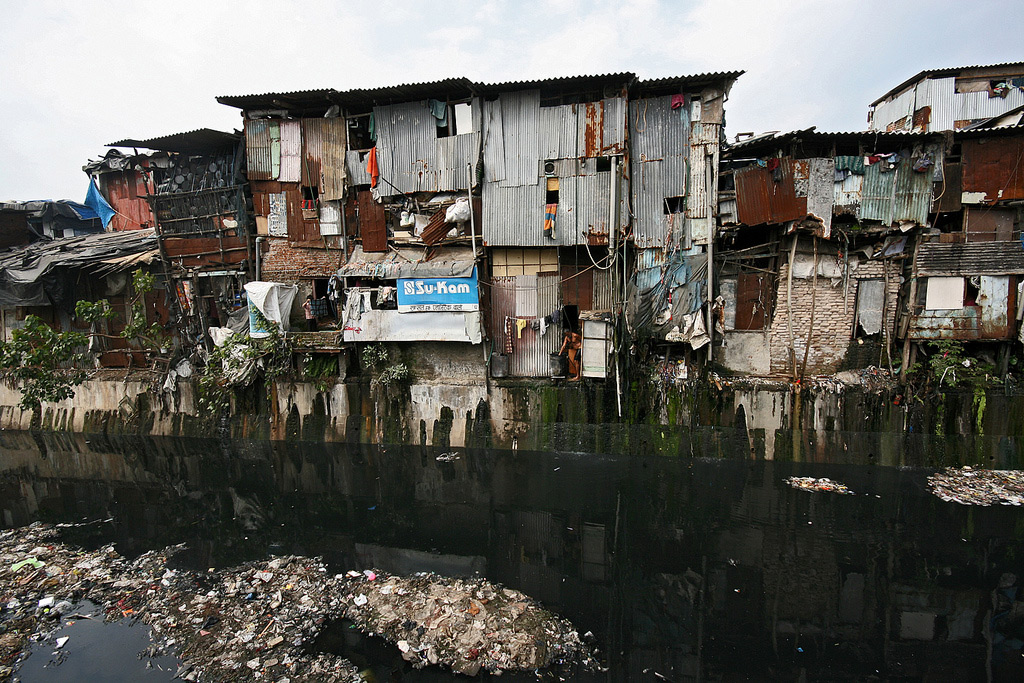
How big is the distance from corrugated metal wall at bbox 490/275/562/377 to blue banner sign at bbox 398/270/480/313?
2.00 ft

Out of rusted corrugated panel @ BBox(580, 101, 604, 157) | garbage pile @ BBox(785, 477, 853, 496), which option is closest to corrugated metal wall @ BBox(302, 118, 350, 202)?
rusted corrugated panel @ BBox(580, 101, 604, 157)

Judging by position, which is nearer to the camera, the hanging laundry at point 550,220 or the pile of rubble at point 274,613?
the pile of rubble at point 274,613

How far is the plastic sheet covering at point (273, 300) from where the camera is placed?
1180 centimetres

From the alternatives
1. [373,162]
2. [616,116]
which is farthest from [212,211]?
[616,116]

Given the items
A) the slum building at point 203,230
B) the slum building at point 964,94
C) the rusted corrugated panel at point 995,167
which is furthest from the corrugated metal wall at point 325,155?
the slum building at point 964,94

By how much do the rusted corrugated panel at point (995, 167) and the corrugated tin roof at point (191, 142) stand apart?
623 inches

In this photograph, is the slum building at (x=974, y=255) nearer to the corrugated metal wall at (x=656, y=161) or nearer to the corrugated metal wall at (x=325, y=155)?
the corrugated metal wall at (x=656, y=161)

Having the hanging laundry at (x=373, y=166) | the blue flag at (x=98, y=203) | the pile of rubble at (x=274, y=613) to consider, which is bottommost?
the pile of rubble at (x=274, y=613)

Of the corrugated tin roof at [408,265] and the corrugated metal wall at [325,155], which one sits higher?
the corrugated metal wall at [325,155]

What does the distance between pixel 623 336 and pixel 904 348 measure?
5552mm

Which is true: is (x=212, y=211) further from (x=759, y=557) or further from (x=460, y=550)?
(x=759, y=557)

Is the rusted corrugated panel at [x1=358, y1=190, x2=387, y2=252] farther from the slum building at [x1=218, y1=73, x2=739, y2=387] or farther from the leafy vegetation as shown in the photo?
the leafy vegetation

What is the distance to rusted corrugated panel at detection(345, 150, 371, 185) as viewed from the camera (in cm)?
1190

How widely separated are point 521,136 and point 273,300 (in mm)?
6896
